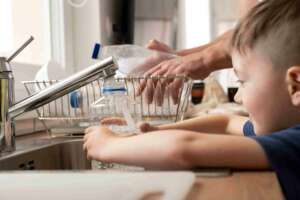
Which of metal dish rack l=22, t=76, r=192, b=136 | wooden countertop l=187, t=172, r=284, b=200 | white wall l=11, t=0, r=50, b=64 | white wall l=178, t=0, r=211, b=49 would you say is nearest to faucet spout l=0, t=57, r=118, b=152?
metal dish rack l=22, t=76, r=192, b=136

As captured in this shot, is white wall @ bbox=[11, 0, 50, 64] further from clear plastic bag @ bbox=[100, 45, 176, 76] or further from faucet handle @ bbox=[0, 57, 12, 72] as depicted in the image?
faucet handle @ bbox=[0, 57, 12, 72]

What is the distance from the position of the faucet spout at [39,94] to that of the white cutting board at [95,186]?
37 cm

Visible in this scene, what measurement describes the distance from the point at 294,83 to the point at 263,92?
5 cm

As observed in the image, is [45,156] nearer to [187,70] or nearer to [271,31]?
[187,70]

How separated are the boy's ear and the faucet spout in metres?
0.31

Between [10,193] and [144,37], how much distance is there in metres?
1.99

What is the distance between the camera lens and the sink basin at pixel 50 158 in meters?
0.82

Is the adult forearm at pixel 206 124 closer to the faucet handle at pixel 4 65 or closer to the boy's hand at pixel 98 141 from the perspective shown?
the boy's hand at pixel 98 141

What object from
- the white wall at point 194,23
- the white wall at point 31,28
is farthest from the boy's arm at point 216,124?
the white wall at point 194,23

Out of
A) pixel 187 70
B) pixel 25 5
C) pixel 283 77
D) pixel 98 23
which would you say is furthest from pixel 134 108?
pixel 98 23

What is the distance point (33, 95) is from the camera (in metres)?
0.85

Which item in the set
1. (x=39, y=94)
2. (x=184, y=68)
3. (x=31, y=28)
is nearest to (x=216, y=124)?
(x=184, y=68)

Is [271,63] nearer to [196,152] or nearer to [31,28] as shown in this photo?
[196,152]

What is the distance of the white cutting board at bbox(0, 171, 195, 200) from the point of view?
0.43 meters
